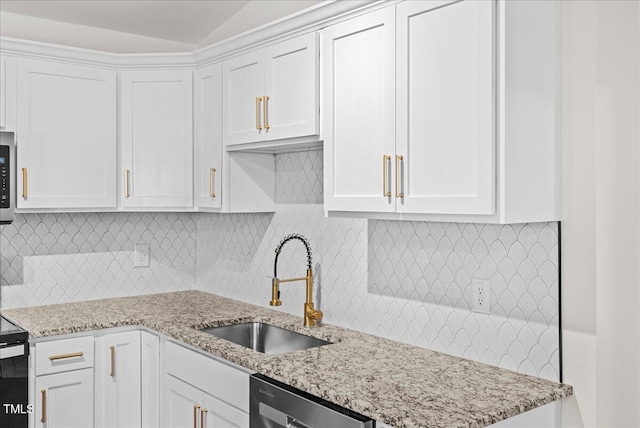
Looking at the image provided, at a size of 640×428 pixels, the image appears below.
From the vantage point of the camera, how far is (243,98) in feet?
9.23

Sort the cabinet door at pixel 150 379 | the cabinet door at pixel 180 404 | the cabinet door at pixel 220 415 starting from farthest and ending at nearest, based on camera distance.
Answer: the cabinet door at pixel 150 379 → the cabinet door at pixel 180 404 → the cabinet door at pixel 220 415

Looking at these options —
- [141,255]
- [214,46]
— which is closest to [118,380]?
[141,255]

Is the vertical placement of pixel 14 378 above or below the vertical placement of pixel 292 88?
below

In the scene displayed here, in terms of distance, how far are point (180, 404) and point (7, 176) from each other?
134cm

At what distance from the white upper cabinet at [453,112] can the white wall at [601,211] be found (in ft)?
0.22

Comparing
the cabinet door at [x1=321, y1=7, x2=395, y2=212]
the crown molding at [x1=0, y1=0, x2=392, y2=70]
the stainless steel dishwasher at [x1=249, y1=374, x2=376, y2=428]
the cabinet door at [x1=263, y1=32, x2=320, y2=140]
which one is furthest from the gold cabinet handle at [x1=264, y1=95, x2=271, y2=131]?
the stainless steel dishwasher at [x1=249, y1=374, x2=376, y2=428]

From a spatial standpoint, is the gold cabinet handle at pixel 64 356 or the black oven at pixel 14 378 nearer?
the black oven at pixel 14 378

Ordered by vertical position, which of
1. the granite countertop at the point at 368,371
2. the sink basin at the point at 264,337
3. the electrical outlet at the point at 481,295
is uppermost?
the electrical outlet at the point at 481,295

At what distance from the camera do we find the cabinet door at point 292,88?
2.39 m

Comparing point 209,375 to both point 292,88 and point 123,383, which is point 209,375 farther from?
point 292,88

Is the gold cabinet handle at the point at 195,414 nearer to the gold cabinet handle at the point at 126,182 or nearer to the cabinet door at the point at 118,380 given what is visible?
the cabinet door at the point at 118,380

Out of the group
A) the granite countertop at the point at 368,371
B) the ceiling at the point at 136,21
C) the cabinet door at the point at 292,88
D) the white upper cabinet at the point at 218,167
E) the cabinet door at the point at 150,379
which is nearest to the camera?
the granite countertop at the point at 368,371

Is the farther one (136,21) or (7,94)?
(136,21)

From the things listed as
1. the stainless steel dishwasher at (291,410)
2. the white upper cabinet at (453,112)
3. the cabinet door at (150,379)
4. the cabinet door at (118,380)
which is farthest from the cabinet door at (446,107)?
the cabinet door at (118,380)
